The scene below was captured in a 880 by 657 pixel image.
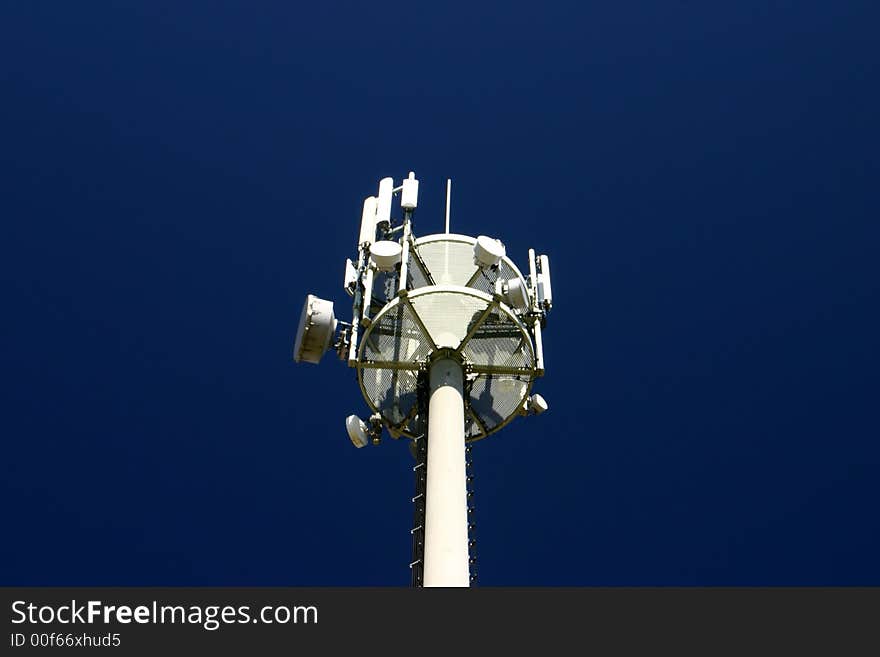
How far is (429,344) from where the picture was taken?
2427 cm

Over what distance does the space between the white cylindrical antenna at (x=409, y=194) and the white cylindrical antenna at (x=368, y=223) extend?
84 cm

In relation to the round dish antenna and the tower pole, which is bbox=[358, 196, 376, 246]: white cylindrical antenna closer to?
the round dish antenna

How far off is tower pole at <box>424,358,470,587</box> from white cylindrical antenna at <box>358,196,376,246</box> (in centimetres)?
412

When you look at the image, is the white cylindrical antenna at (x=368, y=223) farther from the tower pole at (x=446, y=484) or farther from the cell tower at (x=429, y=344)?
the tower pole at (x=446, y=484)

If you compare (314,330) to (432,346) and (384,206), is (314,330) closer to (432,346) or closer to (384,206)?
(432,346)

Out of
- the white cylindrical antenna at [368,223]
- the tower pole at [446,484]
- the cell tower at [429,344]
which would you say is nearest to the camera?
the tower pole at [446,484]

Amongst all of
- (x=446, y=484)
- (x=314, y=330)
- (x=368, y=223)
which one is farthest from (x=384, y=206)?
(x=446, y=484)

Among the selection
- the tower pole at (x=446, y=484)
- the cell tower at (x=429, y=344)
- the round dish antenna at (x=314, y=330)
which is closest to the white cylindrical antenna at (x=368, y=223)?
the cell tower at (x=429, y=344)

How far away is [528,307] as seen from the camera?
24.4 metres

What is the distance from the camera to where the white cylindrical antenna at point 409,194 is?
27016 mm

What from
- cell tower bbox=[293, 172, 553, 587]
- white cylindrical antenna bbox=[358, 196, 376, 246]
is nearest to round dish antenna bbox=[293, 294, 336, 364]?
cell tower bbox=[293, 172, 553, 587]

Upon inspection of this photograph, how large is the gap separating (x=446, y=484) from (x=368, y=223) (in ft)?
27.8

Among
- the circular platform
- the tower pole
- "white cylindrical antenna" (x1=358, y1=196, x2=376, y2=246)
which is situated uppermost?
"white cylindrical antenna" (x1=358, y1=196, x2=376, y2=246)

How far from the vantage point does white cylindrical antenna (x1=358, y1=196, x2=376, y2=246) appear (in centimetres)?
2639
